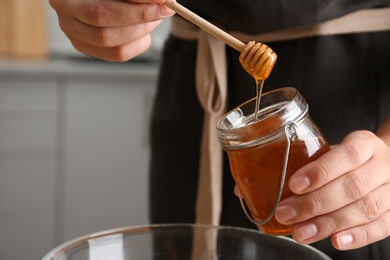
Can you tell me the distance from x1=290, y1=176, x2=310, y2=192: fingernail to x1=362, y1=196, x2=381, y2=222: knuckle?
2.9 inches

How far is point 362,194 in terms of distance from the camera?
593 millimetres

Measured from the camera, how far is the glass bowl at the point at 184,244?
65 centimetres

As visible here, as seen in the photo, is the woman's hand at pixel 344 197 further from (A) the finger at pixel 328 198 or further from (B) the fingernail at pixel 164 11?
(B) the fingernail at pixel 164 11

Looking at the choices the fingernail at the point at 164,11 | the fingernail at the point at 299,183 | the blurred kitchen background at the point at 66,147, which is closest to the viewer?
the fingernail at the point at 299,183

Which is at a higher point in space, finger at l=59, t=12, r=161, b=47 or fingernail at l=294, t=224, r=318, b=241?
finger at l=59, t=12, r=161, b=47

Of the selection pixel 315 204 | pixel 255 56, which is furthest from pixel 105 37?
pixel 315 204

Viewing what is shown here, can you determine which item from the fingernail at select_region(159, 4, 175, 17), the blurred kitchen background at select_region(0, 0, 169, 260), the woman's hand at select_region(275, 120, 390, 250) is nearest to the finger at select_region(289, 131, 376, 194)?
the woman's hand at select_region(275, 120, 390, 250)

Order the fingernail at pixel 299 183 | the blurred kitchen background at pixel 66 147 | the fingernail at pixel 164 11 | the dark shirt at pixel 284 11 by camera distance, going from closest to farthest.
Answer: the fingernail at pixel 299 183
the fingernail at pixel 164 11
the dark shirt at pixel 284 11
the blurred kitchen background at pixel 66 147

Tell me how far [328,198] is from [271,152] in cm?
6

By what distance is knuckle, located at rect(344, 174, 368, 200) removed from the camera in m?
0.58

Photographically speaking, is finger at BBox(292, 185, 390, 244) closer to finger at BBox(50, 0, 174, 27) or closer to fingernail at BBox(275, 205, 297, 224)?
fingernail at BBox(275, 205, 297, 224)

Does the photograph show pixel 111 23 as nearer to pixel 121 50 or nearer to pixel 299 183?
pixel 121 50

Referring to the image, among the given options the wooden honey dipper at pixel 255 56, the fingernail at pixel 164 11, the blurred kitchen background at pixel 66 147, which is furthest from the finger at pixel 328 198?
the blurred kitchen background at pixel 66 147

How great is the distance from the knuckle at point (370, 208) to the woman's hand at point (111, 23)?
268 mm
